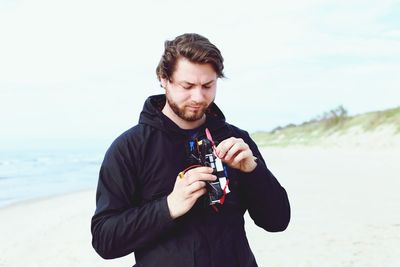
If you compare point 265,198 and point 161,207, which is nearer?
point 161,207

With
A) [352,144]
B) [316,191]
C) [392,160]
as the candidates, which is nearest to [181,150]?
[316,191]

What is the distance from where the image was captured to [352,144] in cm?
2658

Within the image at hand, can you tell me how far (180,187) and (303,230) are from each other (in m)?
5.24

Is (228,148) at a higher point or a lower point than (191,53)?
lower

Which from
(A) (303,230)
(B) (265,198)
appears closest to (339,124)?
(A) (303,230)

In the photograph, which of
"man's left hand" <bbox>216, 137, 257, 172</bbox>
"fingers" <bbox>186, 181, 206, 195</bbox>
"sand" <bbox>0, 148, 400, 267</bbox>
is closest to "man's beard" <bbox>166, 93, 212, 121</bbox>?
"man's left hand" <bbox>216, 137, 257, 172</bbox>

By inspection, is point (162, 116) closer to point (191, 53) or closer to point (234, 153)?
point (191, 53)

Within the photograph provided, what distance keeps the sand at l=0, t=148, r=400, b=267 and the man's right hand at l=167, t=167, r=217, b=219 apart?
3860 millimetres

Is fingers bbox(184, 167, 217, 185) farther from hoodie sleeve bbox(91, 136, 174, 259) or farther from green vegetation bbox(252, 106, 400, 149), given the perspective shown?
green vegetation bbox(252, 106, 400, 149)

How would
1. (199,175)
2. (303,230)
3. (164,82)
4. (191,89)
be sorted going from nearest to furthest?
1. (199,175)
2. (191,89)
3. (164,82)
4. (303,230)

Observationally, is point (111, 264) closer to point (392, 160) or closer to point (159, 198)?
point (159, 198)

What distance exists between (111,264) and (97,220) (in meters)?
4.25

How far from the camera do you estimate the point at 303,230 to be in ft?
22.9

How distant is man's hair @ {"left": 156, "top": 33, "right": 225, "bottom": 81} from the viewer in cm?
226
